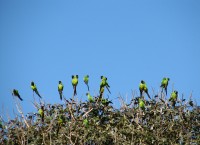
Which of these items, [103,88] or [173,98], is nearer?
[173,98]

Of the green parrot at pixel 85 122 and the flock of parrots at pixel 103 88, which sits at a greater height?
the flock of parrots at pixel 103 88

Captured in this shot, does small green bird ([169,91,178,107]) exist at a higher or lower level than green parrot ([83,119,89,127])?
higher

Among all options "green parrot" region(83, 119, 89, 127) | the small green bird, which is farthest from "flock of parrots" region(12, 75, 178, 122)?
"green parrot" region(83, 119, 89, 127)

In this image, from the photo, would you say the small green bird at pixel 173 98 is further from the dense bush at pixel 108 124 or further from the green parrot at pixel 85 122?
the green parrot at pixel 85 122

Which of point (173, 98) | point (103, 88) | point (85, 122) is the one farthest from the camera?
point (103, 88)

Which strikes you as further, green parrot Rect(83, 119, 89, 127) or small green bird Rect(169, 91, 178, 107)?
small green bird Rect(169, 91, 178, 107)

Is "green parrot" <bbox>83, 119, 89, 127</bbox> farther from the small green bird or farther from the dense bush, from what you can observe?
the small green bird

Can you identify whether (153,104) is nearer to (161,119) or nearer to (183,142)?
(161,119)

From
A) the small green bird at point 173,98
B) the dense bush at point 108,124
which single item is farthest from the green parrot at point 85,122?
the small green bird at point 173,98

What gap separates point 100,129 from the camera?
14.6 meters

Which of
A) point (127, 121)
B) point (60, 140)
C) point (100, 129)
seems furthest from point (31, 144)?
point (127, 121)

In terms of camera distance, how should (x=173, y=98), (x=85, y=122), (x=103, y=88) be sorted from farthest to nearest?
(x=103, y=88) < (x=173, y=98) < (x=85, y=122)

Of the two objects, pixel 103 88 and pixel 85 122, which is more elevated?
pixel 103 88

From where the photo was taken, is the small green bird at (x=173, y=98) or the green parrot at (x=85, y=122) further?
the small green bird at (x=173, y=98)
